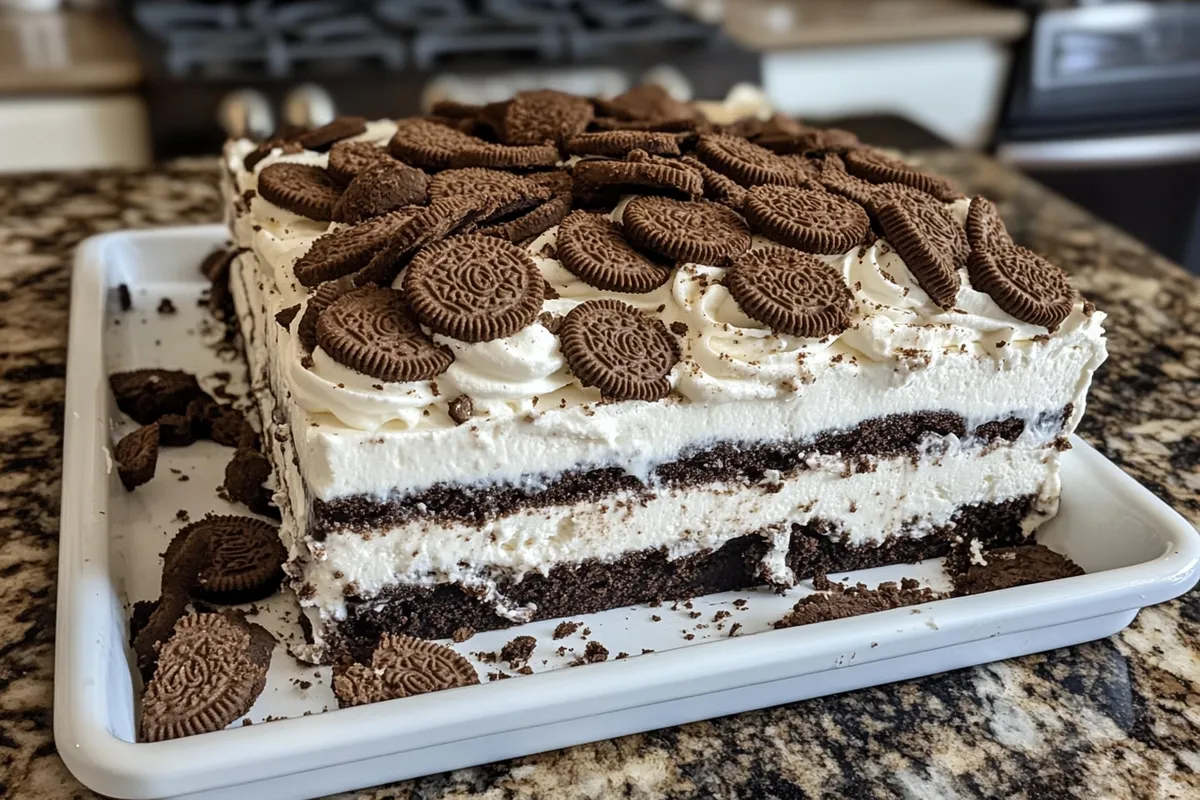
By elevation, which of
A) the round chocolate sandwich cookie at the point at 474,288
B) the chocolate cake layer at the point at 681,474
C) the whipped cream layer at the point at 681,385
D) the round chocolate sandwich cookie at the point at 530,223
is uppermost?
the round chocolate sandwich cookie at the point at 530,223

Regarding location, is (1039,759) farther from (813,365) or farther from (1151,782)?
(813,365)

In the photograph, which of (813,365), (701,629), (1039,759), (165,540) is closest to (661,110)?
(813,365)

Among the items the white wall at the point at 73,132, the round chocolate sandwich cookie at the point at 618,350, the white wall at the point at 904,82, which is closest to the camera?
the round chocolate sandwich cookie at the point at 618,350

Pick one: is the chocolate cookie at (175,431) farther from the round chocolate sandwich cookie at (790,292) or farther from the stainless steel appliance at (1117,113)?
the stainless steel appliance at (1117,113)

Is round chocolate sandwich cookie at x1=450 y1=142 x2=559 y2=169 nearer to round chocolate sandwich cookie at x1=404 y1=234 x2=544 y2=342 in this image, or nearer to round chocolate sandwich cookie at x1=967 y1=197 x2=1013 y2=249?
round chocolate sandwich cookie at x1=404 y1=234 x2=544 y2=342

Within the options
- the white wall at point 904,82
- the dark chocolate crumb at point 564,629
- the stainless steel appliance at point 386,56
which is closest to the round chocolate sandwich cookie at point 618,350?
the dark chocolate crumb at point 564,629

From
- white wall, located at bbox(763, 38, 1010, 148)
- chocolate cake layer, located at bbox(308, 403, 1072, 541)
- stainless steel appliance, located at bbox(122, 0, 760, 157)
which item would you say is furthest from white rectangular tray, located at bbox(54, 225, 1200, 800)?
white wall, located at bbox(763, 38, 1010, 148)
